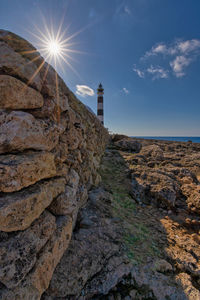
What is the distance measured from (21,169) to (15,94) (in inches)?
40.0

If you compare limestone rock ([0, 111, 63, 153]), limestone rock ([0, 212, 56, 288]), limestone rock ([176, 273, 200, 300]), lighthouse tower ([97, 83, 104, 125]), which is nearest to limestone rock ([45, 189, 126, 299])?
limestone rock ([0, 212, 56, 288])

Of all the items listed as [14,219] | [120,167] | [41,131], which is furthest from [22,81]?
[120,167]

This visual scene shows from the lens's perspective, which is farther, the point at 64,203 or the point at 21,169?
the point at 64,203

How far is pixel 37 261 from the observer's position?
1744 mm

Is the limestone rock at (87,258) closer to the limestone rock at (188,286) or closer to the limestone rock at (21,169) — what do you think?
the limestone rock at (188,286)

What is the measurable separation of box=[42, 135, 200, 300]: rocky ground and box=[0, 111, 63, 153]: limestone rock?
6.39 ft

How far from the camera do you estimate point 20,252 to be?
155 centimetres

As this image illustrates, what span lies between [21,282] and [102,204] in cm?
253

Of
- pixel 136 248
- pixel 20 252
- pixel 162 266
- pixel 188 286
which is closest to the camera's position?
pixel 20 252

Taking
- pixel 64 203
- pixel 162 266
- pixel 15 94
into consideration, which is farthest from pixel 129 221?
pixel 15 94

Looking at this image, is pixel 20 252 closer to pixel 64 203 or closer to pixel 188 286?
pixel 64 203

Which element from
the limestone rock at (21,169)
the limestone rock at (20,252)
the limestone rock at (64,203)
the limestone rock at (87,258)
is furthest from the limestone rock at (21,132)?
the limestone rock at (87,258)

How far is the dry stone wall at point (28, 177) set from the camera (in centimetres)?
153

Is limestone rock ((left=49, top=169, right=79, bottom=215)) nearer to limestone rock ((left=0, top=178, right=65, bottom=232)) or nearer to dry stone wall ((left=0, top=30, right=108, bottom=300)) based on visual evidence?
dry stone wall ((left=0, top=30, right=108, bottom=300))
